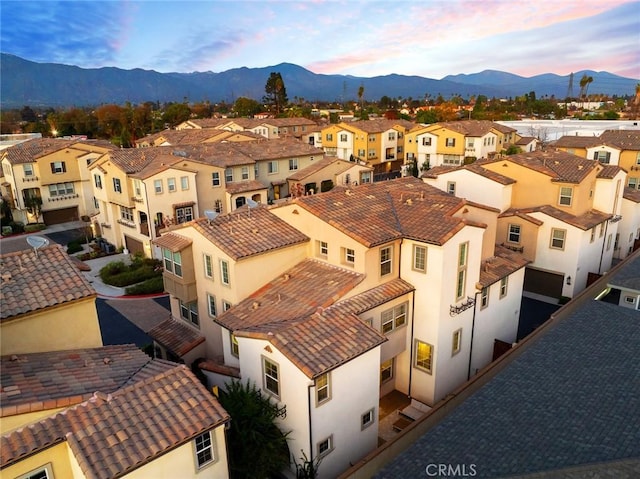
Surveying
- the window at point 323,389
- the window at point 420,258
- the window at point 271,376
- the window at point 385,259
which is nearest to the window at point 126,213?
the window at point 385,259

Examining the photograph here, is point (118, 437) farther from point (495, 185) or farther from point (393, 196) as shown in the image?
point (495, 185)

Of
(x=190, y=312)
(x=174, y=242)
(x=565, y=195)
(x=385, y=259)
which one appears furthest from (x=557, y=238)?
(x=174, y=242)

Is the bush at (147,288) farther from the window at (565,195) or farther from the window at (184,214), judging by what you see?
the window at (565,195)

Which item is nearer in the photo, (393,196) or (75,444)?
(75,444)

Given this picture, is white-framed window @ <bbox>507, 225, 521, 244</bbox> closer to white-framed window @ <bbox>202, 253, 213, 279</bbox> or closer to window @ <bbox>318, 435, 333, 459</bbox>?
white-framed window @ <bbox>202, 253, 213, 279</bbox>

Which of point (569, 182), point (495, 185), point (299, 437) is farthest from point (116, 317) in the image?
point (569, 182)
